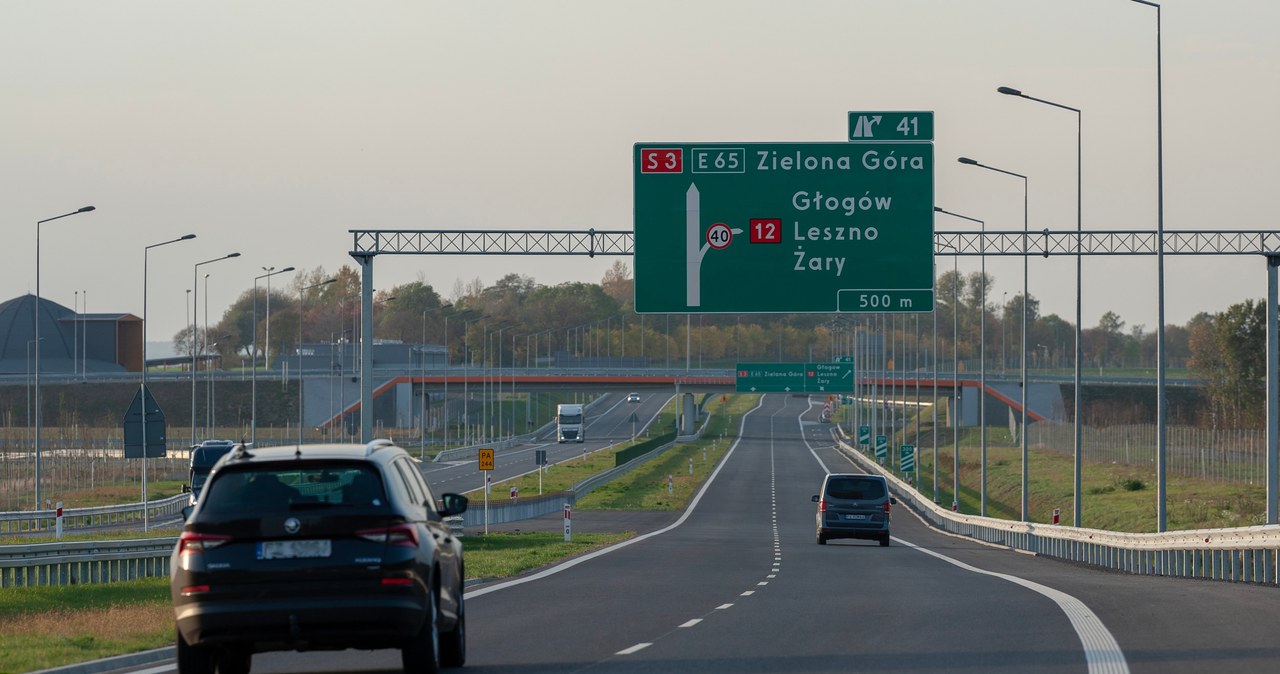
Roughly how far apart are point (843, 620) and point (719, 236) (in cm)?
1954


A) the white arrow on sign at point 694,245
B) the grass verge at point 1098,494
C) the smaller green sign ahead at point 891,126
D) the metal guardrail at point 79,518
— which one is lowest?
the grass verge at point 1098,494

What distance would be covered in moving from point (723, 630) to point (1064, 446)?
8133 cm

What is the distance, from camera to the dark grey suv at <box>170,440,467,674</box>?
11.6 meters

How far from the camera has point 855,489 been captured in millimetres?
45312

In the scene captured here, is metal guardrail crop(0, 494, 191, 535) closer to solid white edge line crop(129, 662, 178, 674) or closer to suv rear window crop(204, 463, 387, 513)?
solid white edge line crop(129, 662, 178, 674)

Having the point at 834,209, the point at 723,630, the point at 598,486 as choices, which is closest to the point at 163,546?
the point at 834,209

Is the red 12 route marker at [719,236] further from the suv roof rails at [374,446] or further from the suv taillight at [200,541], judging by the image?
the suv taillight at [200,541]

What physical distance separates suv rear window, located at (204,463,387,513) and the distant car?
33.6 metres

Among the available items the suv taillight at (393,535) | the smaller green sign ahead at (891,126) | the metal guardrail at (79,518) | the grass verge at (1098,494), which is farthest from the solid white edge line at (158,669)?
the grass verge at (1098,494)

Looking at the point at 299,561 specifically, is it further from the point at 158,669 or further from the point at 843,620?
the point at 843,620

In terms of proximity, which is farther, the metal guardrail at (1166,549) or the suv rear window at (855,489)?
the suv rear window at (855,489)

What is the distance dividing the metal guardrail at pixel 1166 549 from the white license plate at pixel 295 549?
18.9 meters

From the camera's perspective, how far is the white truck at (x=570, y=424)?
141 metres

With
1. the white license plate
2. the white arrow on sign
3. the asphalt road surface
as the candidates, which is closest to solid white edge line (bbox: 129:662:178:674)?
the asphalt road surface
